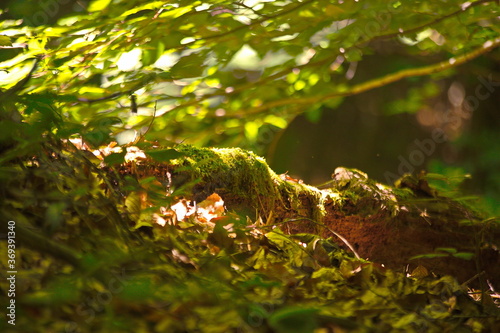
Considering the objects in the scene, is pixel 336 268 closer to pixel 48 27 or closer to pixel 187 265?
pixel 187 265

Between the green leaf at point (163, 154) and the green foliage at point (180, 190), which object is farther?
the green leaf at point (163, 154)

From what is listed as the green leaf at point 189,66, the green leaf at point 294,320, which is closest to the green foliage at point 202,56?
the green leaf at point 189,66

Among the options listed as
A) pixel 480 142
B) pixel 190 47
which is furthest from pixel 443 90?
pixel 190 47

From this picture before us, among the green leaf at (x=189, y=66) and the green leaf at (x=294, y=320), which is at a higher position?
the green leaf at (x=294, y=320)

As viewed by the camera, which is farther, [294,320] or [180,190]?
[180,190]

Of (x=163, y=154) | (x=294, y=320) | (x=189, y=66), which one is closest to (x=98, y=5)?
(x=189, y=66)

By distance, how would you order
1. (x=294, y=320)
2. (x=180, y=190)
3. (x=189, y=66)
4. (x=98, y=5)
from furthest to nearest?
1. (x=189, y=66)
2. (x=98, y=5)
3. (x=180, y=190)
4. (x=294, y=320)

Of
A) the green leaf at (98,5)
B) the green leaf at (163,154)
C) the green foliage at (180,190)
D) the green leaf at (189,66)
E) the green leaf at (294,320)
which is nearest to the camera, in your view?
the green leaf at (294,320)

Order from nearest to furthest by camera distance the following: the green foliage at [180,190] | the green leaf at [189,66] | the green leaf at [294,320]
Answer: the green leaf at [294,320] → the green foliage at [180,190] → the green leaf at [189,66]

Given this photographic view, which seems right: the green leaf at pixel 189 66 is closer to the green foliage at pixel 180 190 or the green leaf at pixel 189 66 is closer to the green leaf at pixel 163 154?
the green foliage at pixel 180 190

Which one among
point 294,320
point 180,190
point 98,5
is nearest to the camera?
point 294,320

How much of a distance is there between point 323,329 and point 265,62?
194 centimetres

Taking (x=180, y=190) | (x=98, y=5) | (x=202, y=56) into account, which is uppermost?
(x=98, y=5)

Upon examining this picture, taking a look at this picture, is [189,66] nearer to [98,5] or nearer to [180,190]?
[98,5]
